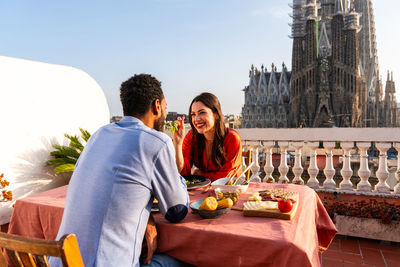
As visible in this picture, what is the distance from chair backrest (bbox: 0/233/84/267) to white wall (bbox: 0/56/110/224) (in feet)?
9.57

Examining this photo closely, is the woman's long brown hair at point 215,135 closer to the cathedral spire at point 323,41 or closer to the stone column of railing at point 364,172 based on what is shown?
the stone column of railing at point 364,172

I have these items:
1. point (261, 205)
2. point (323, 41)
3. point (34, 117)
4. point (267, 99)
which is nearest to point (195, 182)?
point (261, 205)

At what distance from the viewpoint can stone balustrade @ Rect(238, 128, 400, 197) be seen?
14.9 feet

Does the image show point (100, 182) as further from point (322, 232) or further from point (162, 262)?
point (322, 232)

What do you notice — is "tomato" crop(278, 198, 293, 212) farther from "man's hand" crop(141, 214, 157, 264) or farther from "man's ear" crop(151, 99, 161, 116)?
"man's ear" crop(151, 99, 161, 116)

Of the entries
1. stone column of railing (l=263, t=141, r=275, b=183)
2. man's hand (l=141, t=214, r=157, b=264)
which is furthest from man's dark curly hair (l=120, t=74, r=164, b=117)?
stone column of railing (l=263, t=141, r=275, b=183)

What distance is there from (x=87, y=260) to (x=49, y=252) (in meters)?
0.34

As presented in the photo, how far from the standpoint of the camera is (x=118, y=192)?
131cm

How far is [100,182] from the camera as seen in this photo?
131cm

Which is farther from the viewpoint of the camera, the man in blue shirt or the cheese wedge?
the cheese wedge

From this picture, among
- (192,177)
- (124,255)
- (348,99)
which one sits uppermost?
(348,99)

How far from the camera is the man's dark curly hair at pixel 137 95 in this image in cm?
170

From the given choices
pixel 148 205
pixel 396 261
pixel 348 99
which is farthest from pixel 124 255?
pixel 348 99

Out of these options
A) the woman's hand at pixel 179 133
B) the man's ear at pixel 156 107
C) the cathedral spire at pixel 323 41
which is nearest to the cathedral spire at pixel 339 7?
the cathedral spire at pixel 323 41
